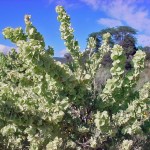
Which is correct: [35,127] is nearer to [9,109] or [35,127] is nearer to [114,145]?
[9,109]

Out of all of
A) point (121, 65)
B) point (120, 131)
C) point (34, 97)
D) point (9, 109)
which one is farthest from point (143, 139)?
point (9, 109)

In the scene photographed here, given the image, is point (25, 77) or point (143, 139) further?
point (143, 139)

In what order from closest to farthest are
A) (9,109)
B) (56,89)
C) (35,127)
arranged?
1. (9,109)
2. (35,127)
3. (56,89)

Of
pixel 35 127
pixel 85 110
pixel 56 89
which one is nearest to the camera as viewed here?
pixel 35 127

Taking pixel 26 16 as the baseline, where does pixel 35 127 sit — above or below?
below

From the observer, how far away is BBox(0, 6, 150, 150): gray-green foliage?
3.86m

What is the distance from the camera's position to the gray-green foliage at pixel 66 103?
3.86 metres

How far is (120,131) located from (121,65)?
70 cm

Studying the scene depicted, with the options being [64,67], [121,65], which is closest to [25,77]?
[64,67]

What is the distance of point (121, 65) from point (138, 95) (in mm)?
500

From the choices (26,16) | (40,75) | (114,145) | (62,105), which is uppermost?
(26,16)

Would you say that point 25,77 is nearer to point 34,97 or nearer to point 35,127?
point 34,97

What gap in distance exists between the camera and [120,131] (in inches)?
A: 174

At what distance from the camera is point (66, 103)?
4059mm
